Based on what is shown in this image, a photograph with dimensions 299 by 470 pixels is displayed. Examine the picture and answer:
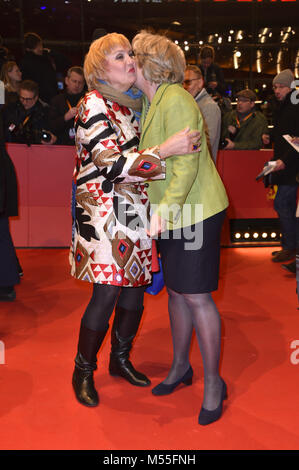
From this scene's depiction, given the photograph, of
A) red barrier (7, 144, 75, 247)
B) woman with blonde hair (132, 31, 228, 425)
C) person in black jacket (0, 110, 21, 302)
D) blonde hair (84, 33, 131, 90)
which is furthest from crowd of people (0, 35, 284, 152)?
woman with blonde hair (132, 31, 228, 425)

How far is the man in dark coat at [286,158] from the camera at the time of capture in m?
5.24

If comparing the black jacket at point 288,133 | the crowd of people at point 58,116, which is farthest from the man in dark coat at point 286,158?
the crowd of people at point 58,116

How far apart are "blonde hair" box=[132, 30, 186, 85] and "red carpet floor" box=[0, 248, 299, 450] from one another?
1.54m

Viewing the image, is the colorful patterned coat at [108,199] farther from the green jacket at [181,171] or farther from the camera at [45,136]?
the camera at [45,136]

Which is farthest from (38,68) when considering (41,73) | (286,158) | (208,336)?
(208,336)

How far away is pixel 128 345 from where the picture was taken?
2.88 metres

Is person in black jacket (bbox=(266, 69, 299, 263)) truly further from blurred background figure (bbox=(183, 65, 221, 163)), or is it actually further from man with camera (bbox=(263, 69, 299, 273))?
blurred background figure (bbox=(183, 65, 221, 163))

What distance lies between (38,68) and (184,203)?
20.7 feet

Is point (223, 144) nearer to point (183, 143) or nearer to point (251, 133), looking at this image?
point (251, 133)

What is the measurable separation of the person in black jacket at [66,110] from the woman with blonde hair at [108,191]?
398 centimetres

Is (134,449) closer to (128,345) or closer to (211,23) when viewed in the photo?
(128,345)

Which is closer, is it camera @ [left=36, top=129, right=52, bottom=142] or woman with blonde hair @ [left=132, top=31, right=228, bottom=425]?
woman with blonde hair @ [left=132, top=31, right=228, bottom=425]

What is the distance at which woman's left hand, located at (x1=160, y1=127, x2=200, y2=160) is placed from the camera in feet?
7.16

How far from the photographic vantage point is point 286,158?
524cm
